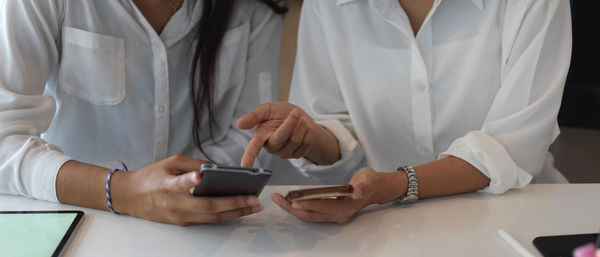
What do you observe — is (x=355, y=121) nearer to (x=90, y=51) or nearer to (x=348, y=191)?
(x=348, y=191)

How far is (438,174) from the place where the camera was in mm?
997

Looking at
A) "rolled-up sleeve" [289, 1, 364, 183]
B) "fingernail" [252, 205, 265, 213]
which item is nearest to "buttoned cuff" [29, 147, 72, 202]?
"fingernail" [252, 205, 265, 213]

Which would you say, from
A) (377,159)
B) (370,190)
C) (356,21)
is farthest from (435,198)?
(356,21)

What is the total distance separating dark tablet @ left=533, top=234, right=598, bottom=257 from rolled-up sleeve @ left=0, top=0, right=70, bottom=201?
0.77m

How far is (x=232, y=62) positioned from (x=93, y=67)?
1.12 ft

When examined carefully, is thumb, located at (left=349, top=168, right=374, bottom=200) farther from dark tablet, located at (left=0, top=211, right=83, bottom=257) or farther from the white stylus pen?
dark tablet, located at (left=0, top=211, right=83, bottom=257)

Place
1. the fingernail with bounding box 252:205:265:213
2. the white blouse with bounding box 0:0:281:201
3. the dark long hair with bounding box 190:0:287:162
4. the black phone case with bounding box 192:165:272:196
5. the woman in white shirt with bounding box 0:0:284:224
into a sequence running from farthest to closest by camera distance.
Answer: the dark long hair with bounding box 190:0:287:162 → the white blouse with bounding box 0:0:281:201 → the woman in white shirt with bounding box 0:0:284:224 → the fingernail with bounding box 252:205:265:213 → the black phone case with bounding box 192:165:272:196

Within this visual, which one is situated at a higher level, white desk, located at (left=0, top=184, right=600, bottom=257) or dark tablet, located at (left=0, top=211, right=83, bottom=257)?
dark tablet, located at (left=0, top=211, right=83, bottom=257)

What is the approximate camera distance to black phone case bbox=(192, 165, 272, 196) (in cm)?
74

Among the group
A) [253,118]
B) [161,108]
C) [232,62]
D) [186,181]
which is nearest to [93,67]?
[161,108]

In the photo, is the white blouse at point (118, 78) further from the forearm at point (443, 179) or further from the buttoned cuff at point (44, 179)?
the forearm at point (443, 179)

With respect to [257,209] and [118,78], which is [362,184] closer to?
[257,209]

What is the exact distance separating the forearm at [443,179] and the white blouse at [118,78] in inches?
22.1

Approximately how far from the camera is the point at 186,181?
808mm
